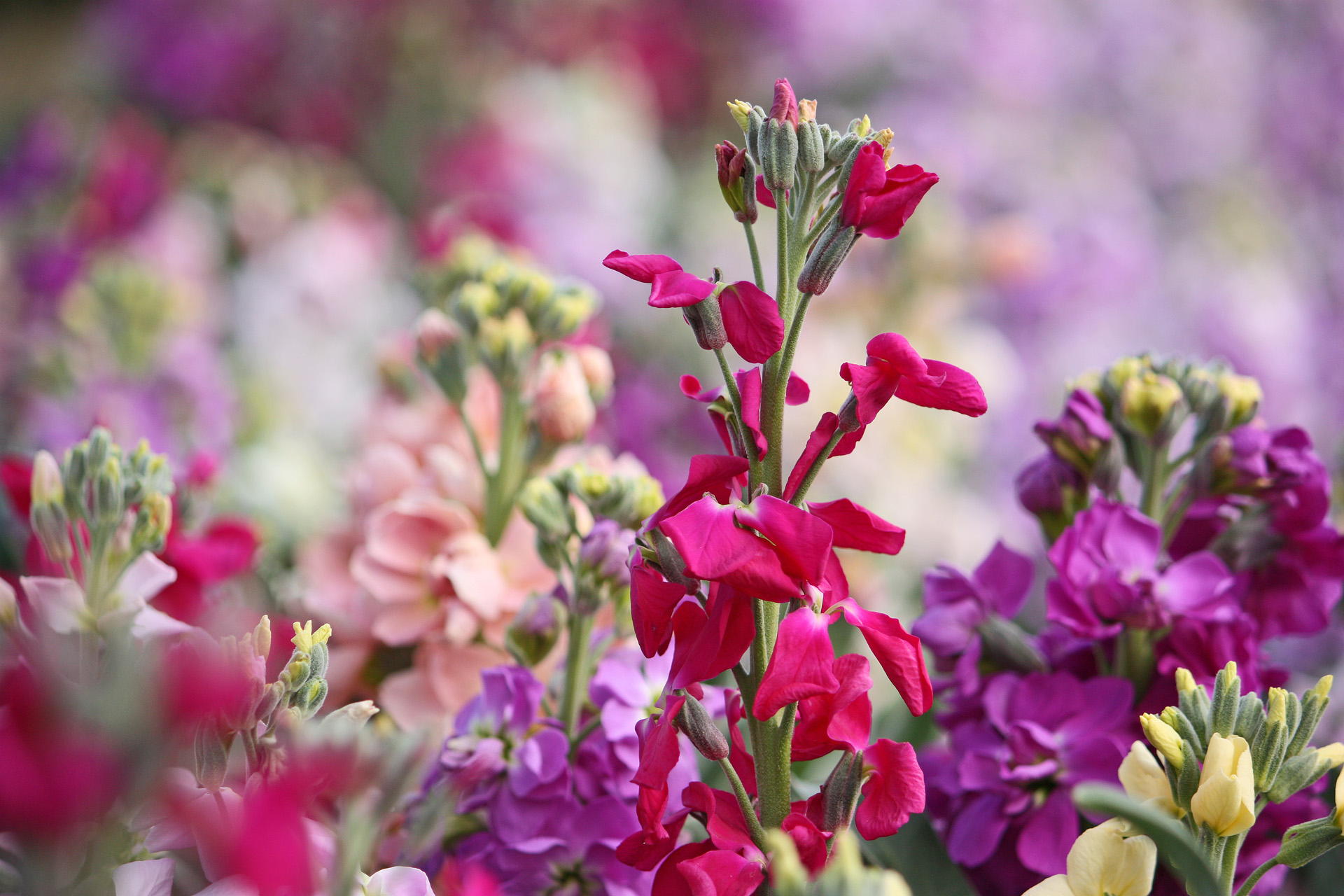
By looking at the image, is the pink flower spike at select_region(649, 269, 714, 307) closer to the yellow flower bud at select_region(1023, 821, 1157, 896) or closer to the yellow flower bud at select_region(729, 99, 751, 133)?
the yellow flower bud at select_region(729, 99, 751, 133)

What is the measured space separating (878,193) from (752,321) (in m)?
0.07

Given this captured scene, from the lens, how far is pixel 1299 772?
38 cm

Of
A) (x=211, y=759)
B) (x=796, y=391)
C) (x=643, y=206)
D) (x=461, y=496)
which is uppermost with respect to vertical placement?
(x=643, y=206)

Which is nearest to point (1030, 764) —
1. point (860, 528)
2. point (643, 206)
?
point (860, 528)

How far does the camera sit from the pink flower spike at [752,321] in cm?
36

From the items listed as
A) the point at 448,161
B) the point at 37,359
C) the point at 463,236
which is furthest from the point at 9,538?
the point at 448,161

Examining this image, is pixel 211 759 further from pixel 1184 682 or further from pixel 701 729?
pixel 1184 682

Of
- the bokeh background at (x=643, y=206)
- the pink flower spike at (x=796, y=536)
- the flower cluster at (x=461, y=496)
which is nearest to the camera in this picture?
the pink flower spike at (x=796, y=536)

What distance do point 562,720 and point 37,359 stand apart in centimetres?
82

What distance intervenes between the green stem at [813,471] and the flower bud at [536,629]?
0.60ft

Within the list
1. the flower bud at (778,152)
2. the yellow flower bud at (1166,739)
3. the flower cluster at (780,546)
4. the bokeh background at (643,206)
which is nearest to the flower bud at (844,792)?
the flower cluster at (780,546)

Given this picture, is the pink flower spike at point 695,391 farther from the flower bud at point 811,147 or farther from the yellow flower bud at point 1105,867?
the yellow flower bud at point 1105,867

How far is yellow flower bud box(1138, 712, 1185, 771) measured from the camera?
14.6 inches

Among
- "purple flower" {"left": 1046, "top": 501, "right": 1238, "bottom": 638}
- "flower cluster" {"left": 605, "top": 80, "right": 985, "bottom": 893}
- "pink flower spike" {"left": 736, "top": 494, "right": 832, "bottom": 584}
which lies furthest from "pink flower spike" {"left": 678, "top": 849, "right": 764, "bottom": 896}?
"purple flower" {"left": 1046, "top": 501, "right": 1238, "bottom": 638}
